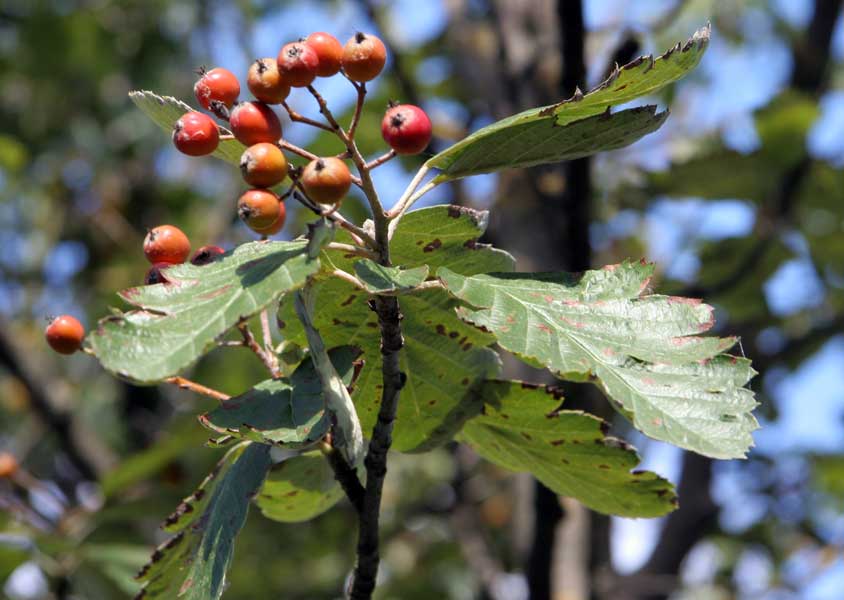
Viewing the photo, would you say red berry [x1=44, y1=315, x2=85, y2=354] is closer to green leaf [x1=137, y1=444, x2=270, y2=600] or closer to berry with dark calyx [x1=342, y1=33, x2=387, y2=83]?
green leaf [x1=137, y1=444, x2=270, y2=600]

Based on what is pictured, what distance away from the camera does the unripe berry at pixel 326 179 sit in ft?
3.01

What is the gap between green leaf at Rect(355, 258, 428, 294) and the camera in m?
0.93

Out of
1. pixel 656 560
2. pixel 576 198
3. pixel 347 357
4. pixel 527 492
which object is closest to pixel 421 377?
pixel 347 357

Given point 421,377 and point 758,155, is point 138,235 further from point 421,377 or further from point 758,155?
point 421,377

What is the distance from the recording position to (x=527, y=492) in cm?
256

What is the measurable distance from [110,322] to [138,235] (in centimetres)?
430

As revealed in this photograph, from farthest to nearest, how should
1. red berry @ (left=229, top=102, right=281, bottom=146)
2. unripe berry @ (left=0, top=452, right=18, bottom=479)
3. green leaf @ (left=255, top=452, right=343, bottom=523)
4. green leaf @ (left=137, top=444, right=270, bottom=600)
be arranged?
unripe berry @ (left=0, top=452, right=18, bottom=479), green leaf @ (left=255, top=452, right=343, bottom=523), green leaf @ (left=137, top=444, right=270, bottom=600), red berry @ (left=229, top=102, right=281, bottom=146)

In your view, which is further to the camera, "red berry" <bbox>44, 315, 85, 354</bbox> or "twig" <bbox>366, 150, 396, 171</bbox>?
"red berry" <bbox>44, 315, 85, 354</bbox>

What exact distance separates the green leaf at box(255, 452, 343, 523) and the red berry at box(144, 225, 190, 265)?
1.08ft

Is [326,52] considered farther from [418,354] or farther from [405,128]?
[418,354]

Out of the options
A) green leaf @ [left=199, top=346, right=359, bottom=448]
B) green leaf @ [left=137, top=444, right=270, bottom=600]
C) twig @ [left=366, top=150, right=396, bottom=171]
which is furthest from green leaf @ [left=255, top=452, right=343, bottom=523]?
twig @ [left=366, top=150, right=396, bottom=171]

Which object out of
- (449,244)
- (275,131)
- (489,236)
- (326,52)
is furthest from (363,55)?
(489,236)

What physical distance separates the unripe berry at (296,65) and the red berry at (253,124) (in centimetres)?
4

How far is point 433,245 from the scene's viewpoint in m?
1.11
